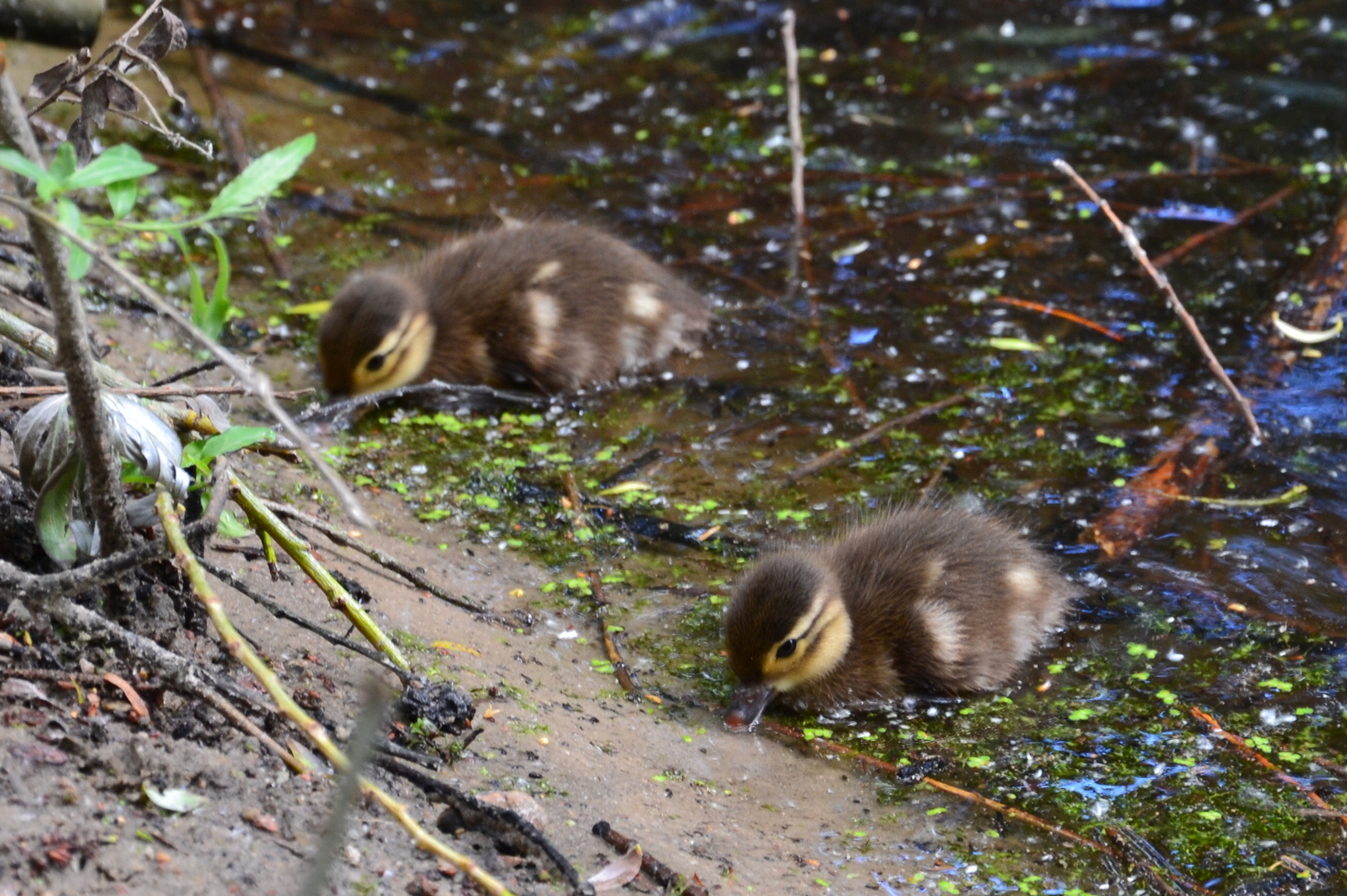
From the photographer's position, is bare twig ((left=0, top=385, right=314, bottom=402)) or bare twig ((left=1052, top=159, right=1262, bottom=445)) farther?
bare twig ((left=1052, top=159, right=1262, bottom=445))

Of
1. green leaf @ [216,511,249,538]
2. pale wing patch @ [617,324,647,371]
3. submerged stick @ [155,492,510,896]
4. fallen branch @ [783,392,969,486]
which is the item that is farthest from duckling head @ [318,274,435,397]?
submerged stick @ [155,492,510,896]

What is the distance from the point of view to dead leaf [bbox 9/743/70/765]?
6.44 ft

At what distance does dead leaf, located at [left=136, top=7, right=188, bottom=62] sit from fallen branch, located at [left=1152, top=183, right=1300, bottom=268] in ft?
14.7

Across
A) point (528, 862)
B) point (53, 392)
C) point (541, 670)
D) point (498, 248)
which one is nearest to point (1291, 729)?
point (541, 670)

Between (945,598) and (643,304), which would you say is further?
(643,304)

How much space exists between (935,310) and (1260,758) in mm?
2719

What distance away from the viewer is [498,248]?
17.6ft

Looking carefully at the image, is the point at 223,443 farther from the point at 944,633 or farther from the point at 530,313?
the point at 530,313

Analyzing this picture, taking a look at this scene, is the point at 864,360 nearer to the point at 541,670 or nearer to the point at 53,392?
the point at 541,670

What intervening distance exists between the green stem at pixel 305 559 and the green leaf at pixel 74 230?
2.32 ft

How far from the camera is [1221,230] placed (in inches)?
237

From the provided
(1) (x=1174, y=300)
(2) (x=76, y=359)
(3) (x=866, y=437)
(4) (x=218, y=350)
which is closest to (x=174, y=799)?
(2) (x=76, y=359)

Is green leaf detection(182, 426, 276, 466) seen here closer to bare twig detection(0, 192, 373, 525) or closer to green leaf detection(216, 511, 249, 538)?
green leaf detection(216, 511, 249, 538)

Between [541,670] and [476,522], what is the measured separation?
0.90 m
